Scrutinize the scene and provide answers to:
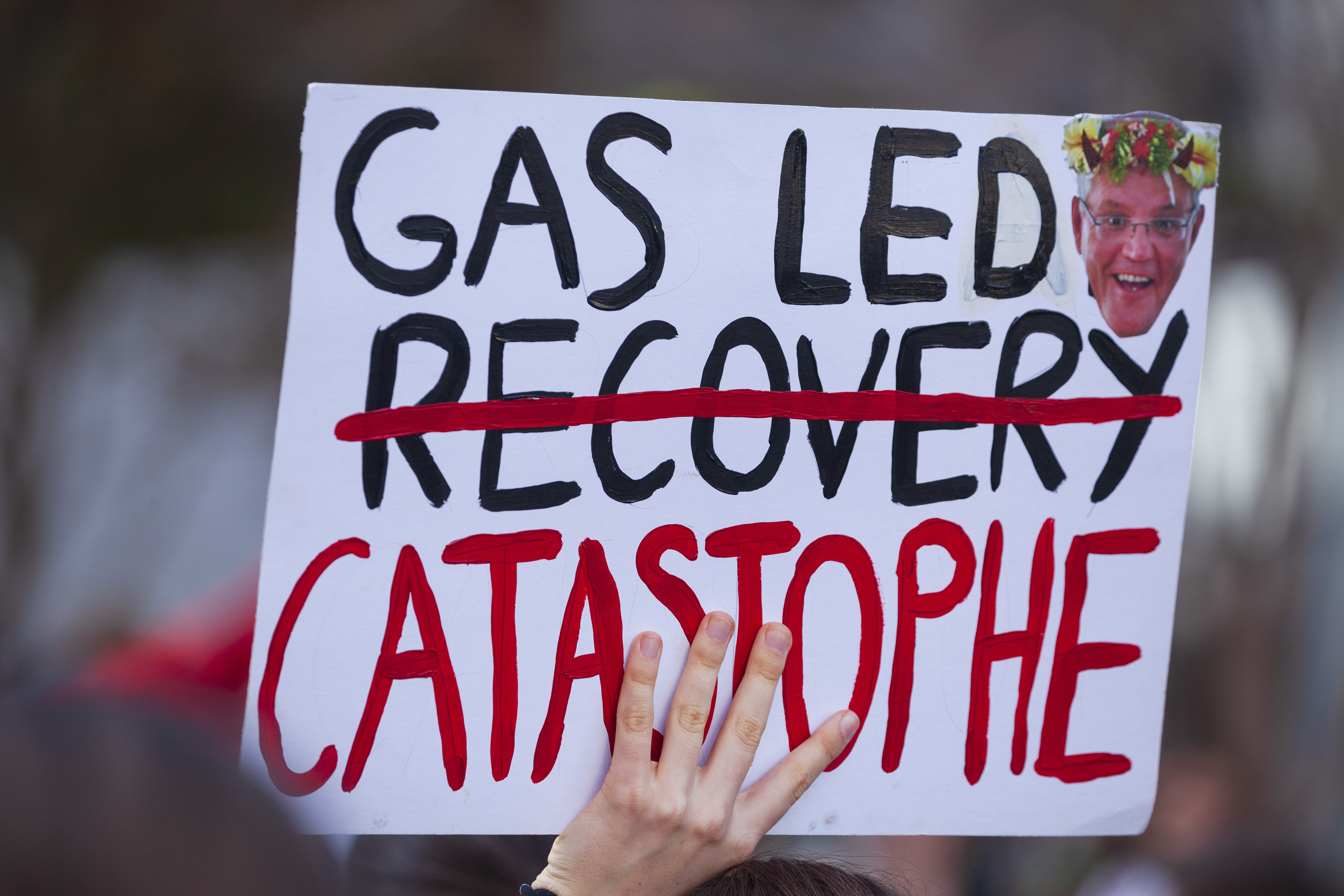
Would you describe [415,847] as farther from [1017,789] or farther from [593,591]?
[1017,789]

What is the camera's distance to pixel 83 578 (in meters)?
1.79

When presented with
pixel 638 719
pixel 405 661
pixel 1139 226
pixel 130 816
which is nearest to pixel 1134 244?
pixel 1139 226

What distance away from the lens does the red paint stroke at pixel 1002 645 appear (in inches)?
30.7

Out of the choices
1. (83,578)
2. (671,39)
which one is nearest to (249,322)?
(83,578)

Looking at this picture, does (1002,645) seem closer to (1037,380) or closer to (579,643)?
(1037,380)

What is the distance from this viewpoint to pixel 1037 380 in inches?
30.9

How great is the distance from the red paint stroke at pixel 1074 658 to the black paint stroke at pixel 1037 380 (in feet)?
0.23

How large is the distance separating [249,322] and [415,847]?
1.26m

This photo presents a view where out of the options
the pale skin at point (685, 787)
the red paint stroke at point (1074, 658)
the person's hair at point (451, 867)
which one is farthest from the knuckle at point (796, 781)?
the person's hair at point (451, 867)

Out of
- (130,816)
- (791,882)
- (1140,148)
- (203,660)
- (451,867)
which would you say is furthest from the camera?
(203,660)

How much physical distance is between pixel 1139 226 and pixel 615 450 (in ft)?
1.60

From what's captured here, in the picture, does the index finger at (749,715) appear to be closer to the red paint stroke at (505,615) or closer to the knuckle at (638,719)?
the knuckle at (638,719)

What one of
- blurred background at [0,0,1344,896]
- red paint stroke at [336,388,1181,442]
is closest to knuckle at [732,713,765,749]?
red paint stroke at [336,388,1181,442]

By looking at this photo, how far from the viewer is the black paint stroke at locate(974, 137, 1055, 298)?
0.77 m
